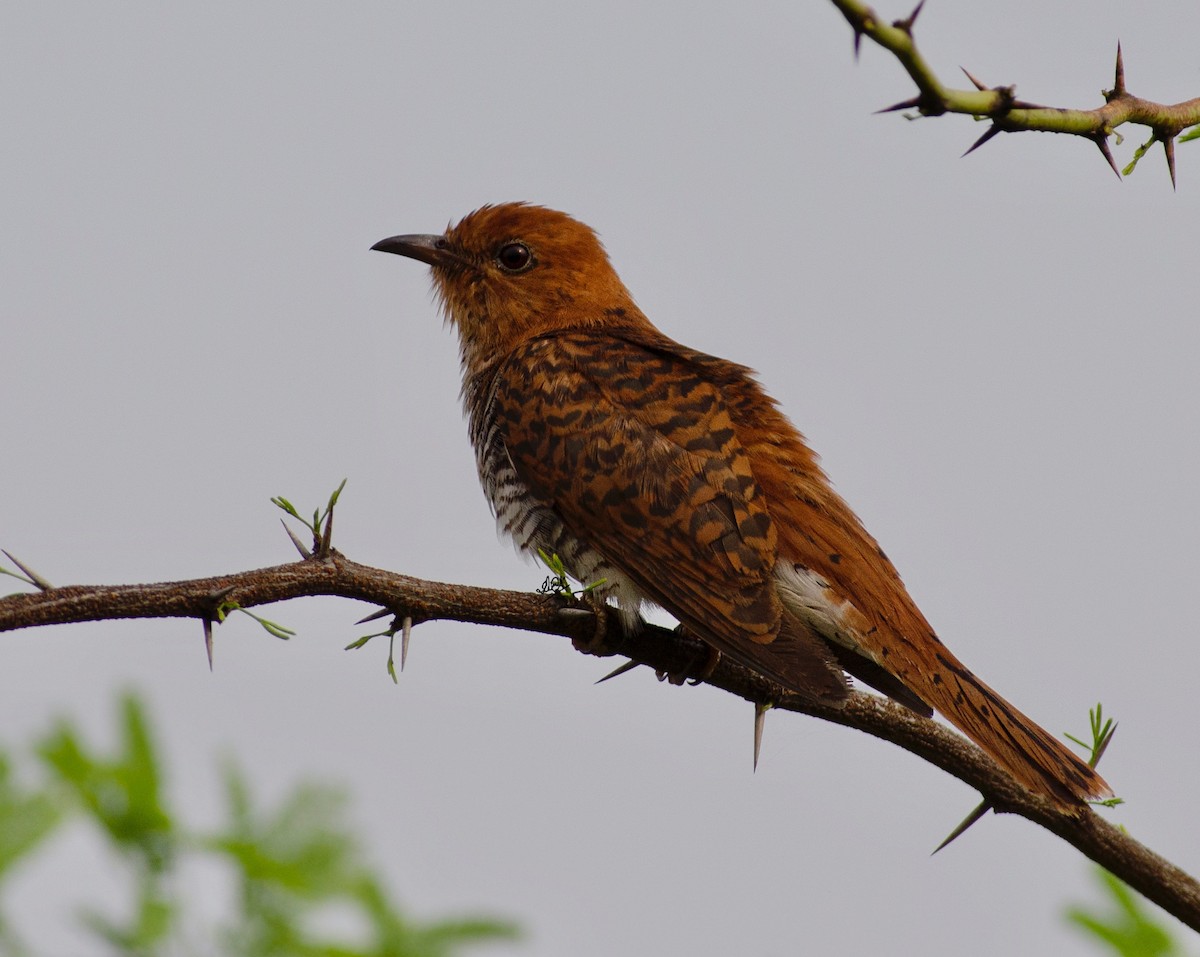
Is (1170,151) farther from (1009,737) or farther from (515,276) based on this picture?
(515,276)

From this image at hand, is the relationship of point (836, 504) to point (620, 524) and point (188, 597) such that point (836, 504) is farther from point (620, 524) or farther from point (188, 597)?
point (188, 597)

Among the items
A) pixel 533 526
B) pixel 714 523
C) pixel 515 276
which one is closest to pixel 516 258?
pixel 515 276

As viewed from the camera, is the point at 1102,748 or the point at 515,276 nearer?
the point at 1102,748

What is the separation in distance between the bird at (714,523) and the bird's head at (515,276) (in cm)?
37

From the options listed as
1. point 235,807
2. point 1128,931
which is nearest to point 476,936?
point 235,807

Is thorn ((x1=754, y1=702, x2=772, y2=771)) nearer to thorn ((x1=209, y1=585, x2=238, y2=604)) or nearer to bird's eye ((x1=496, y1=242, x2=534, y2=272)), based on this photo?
thorn ((x1=209, y1=585, x2=238, y2=604))

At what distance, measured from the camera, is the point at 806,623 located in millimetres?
4219

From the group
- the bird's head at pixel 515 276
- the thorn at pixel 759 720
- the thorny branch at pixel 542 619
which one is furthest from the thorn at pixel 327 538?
the bird's head at pixel 515 276

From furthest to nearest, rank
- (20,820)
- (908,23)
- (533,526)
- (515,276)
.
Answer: (515,276)
(533,526)
(908,23)
(20,820)

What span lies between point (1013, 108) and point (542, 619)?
5.40 ft

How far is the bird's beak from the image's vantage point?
614 centimetres

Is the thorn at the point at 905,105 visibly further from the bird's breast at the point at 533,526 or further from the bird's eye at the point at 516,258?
the bird's eye at the point at 516,258


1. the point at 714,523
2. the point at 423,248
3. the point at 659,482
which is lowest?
the point at 714,523

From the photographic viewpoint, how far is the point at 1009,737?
3799 mm
